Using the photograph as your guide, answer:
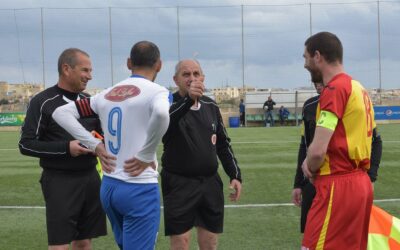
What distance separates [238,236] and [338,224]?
10.8 ft

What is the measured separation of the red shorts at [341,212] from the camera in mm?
3805

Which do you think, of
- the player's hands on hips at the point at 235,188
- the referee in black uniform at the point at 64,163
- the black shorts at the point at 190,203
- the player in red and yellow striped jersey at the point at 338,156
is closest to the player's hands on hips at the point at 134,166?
the referee in black uniform at the point at 64,163

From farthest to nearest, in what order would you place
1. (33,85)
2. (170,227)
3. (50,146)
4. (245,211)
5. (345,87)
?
(33,85) < (245,211) < (170,227) < (50,146) < (345,87)

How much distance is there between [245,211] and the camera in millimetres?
8422

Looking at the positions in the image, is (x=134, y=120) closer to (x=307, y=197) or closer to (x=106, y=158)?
(x=106, y=158)

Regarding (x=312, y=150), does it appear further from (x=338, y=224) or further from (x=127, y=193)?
(x=127, y=193)

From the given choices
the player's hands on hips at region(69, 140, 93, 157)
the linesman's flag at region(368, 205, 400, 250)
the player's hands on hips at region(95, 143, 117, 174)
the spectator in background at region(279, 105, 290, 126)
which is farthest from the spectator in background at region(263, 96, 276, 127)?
the player's hands on hips at region(95, 143, 117, 174)

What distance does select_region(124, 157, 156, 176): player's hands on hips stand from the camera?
3.74 metres

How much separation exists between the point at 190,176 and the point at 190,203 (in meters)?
0.24

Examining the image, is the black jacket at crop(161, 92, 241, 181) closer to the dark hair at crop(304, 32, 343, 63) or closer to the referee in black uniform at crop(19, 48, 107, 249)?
the referee in black uniform at crop(19, 48, 107, 249)

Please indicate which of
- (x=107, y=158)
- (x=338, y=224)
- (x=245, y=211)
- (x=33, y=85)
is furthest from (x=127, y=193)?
(x=33, y=85)

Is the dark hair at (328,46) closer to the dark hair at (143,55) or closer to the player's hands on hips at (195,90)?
the player's hands on hips at (195,90)

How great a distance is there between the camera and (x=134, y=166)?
3748 mm

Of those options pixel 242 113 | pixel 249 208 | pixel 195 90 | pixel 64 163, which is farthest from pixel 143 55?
pixel 242 113
